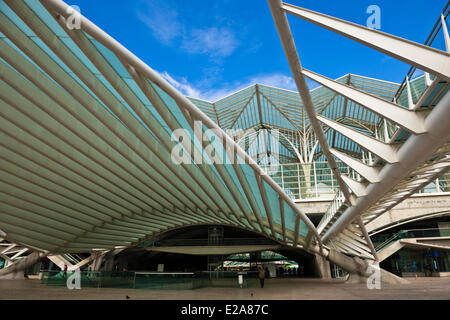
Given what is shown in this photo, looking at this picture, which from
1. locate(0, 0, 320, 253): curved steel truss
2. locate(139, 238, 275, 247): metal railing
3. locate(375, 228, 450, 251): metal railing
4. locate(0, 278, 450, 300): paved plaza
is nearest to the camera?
locate(0, 0, 320, 253): curved steel truss

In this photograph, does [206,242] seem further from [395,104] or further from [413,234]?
[395,104]

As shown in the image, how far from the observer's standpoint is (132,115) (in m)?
11.6

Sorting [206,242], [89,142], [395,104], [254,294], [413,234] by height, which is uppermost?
[89,142]

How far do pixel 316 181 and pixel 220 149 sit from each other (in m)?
27.1

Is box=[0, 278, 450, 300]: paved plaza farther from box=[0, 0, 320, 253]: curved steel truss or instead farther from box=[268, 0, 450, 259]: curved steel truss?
box=[0, 0, 320, 253]: curved steel truss

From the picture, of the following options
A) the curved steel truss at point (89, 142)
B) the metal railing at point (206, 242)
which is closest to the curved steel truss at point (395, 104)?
the curved steel truss at point (89, 142)

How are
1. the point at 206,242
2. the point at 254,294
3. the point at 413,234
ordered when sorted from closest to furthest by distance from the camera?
the point at 254,294 < the point at 413,234 < the point at 206,242

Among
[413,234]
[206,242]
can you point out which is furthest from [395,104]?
[206,242]

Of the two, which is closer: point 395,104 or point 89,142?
point 395,104

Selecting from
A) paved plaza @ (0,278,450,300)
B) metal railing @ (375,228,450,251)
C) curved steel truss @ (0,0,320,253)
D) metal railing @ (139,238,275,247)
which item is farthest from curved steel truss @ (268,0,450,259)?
metal railing @ (139,238,275,247)

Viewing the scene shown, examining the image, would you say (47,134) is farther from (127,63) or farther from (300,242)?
(300,242)

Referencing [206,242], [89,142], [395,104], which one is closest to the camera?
[395,104]

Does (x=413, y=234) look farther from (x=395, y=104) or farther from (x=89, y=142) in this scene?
(x=89, y=142)

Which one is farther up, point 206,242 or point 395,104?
point 395,104
